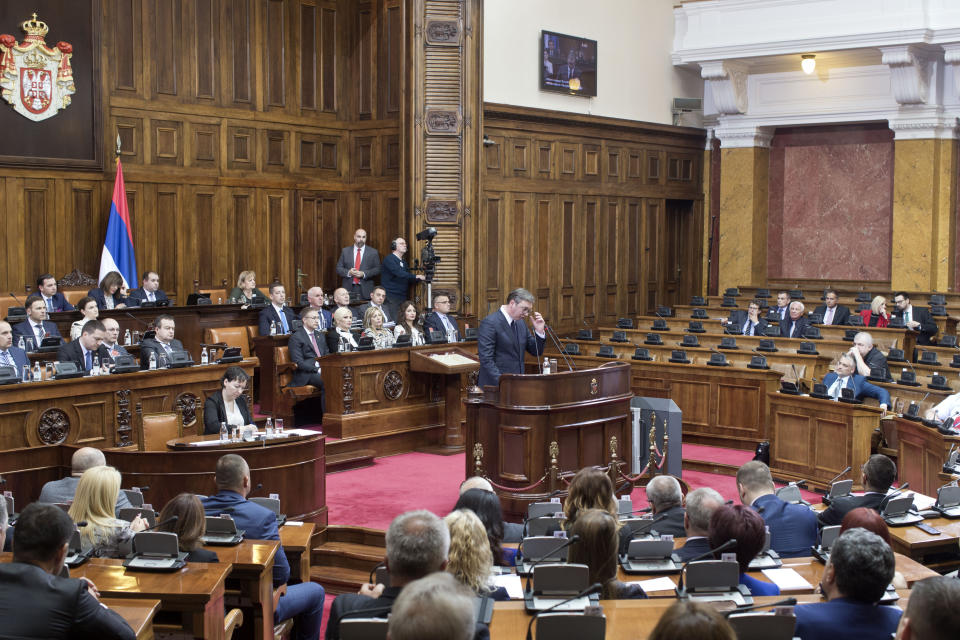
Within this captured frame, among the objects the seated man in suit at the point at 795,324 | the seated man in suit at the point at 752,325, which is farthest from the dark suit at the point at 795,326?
the seated man in suit at the point at 752,325

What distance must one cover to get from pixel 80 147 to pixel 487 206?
492 centimetres

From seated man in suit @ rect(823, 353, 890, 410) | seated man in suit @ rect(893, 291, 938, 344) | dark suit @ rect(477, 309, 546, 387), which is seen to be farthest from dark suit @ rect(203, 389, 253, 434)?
seated man in suit @ rect(893, 291, 938, 344)

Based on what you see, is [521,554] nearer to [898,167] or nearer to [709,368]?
[709,368]

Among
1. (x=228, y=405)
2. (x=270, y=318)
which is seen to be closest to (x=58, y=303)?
(x=270, y=318)

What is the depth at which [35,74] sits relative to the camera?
36.6ft

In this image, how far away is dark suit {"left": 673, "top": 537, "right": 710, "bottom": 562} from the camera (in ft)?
14.0

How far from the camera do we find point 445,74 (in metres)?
12.4

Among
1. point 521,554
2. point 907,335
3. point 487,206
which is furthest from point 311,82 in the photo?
point 521,554

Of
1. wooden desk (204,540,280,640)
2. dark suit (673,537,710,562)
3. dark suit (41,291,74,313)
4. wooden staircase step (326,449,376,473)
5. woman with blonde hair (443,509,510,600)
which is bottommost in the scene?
wooden staircase step (326,449,376,473)

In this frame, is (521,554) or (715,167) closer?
(521,554)

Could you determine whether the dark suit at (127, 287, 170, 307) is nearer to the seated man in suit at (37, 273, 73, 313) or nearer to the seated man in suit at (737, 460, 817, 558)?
the seated man in suit at (37, 273, 73, 313)

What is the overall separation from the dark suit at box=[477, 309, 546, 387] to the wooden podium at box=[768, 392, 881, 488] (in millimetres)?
2587

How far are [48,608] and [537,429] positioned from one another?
4.32m

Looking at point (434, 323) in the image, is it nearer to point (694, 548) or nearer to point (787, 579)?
point (694, 548)
